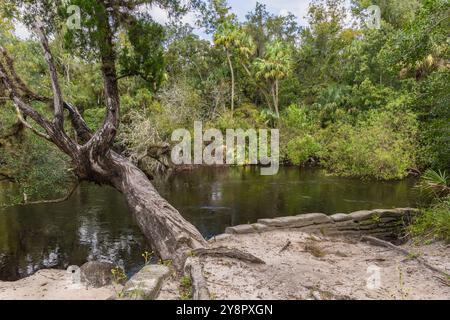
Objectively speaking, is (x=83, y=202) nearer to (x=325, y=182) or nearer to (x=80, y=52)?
(x=80, y=52)

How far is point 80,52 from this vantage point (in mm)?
7312

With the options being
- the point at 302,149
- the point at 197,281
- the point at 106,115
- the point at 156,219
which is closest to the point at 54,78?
the point at 106,115

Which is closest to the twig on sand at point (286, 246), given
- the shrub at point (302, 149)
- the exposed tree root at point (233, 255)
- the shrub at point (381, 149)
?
the exposed tree root at point (233, 255)

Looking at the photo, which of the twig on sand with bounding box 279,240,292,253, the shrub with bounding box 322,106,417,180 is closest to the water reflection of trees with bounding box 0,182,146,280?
the twig on sand with bounding box 279,240,292,253

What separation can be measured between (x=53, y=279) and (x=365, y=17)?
30.9m

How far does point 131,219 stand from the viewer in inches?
475

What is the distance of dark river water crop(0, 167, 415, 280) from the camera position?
919 centimetres

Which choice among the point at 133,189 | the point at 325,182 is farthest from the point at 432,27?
the point at 325,182

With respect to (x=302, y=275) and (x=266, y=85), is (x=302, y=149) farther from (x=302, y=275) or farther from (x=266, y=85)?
(x=302, y=275)

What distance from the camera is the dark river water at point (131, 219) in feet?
30.1

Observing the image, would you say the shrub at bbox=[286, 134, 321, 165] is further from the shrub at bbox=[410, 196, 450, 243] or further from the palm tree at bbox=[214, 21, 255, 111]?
the shrub at bbox=[410, 196, 450, 243]

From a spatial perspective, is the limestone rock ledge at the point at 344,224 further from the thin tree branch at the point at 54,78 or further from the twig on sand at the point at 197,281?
the thin tree branch at the point at 54,78

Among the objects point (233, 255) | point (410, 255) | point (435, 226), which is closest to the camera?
point (233, 255)

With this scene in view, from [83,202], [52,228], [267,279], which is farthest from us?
[83,202]
